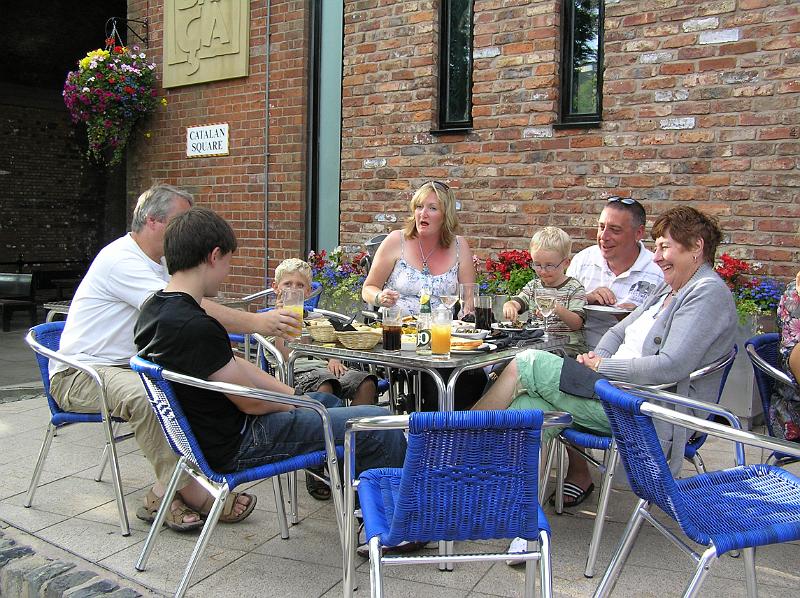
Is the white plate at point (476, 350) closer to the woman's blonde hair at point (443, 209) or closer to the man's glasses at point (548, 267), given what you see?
the man's glasses at point (548, 267)

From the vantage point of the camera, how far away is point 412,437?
1.90 m

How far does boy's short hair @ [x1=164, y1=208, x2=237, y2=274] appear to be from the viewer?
2.75 meters

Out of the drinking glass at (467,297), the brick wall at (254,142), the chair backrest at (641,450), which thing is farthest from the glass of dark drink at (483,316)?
the brick wall at (254,142)

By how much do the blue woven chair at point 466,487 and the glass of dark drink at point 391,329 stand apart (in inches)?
42.3

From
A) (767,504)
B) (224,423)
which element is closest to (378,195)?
(224,423)

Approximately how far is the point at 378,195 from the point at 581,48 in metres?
2.07

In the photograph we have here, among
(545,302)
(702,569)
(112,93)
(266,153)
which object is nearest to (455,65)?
(266,153)

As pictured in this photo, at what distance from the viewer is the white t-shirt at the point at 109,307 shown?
3.49 meters

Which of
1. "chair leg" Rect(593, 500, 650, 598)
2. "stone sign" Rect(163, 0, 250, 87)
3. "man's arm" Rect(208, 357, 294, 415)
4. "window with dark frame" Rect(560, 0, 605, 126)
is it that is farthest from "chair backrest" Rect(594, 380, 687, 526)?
"stone sign" Rect(163, 0, 250, 87)

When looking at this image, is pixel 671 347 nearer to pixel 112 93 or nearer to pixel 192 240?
pixel 192 240

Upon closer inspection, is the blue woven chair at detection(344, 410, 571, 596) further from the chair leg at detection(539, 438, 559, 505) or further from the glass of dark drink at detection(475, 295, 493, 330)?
the glass of dark drink at detection(475, 295, 493, 330)

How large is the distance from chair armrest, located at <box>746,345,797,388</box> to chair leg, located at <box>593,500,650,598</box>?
0.89 meters

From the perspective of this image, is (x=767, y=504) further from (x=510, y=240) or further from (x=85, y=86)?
(x=85, y=86)

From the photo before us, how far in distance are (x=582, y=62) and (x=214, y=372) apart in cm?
417
